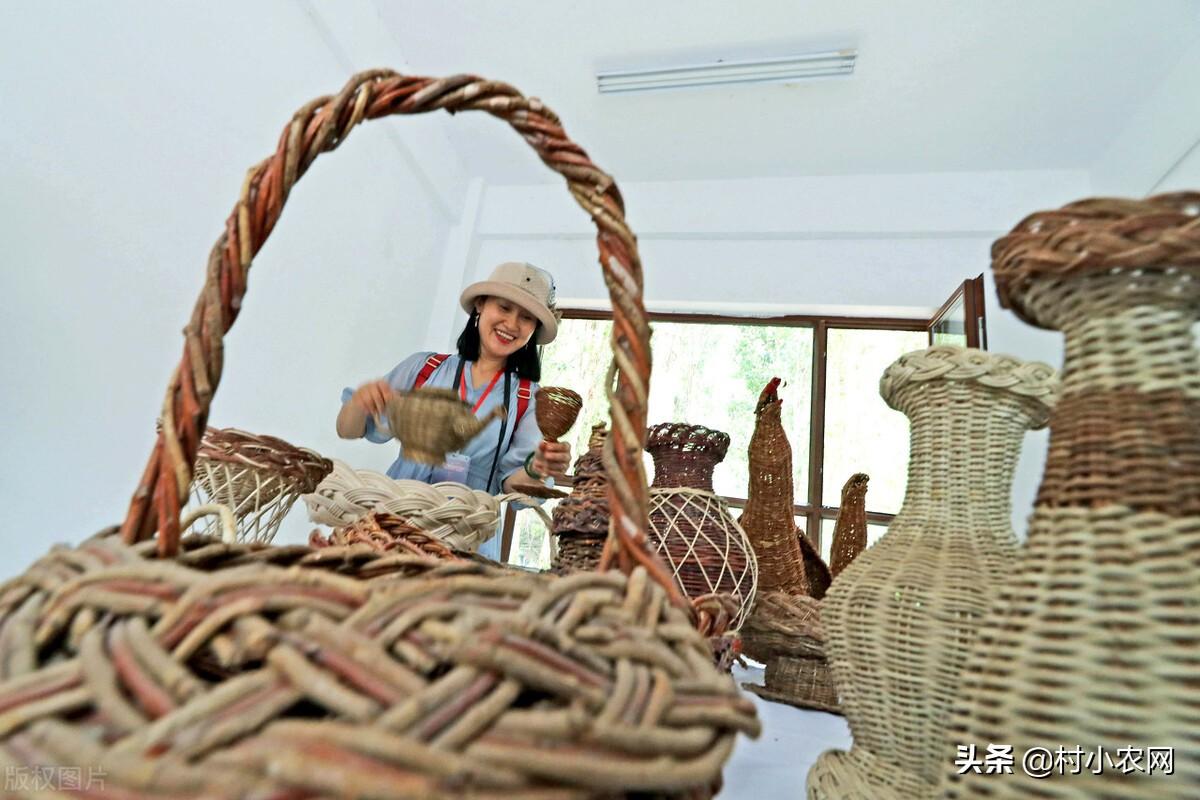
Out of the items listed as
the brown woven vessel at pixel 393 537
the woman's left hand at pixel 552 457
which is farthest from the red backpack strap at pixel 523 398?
the brown woven vessel at pixel 393 537

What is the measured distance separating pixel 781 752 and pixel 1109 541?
59 cm

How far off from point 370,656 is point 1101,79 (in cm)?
261

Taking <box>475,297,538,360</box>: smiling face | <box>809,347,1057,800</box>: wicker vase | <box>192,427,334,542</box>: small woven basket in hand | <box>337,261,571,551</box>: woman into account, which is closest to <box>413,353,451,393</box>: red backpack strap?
<box>337,261,571,551</box>: woman

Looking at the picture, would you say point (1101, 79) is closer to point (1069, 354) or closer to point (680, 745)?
point (1069, 354)

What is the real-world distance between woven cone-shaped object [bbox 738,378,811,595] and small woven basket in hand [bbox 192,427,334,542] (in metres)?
0.74

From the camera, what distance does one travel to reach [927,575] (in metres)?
0.51

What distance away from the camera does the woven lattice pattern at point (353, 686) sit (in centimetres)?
16

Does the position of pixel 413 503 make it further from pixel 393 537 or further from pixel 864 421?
pixel 864 421

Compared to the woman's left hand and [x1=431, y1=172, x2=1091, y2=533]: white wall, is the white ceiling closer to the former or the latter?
[x1=431, y1=172, x2=1091, y2=533]: white wall

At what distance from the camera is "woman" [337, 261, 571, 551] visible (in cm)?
130

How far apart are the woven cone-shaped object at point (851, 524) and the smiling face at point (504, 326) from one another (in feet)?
2.66

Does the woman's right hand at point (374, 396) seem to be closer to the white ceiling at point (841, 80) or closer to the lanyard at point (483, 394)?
the lanyard at point (483, 394)

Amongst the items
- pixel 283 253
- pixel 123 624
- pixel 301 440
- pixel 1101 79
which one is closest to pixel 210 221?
pixel 283 253

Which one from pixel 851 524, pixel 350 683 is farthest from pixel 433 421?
pixel 851 524
